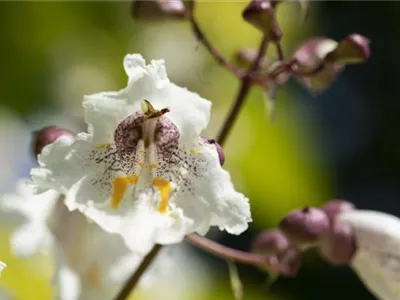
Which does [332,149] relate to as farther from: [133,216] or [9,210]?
[133,216]

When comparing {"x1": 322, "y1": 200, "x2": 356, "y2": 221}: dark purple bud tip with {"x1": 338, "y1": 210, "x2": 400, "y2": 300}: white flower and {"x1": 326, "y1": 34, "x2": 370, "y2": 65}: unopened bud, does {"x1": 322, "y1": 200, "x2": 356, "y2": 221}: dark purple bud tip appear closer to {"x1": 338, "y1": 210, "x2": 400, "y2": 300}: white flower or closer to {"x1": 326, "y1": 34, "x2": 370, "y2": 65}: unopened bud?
{"x1": 338, "y1": 210, "x2": 400, "y2": 300}: white flower

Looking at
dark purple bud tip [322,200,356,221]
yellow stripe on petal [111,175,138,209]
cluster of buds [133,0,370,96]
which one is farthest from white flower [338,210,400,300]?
yellow stripe on petal [111,175,138,209]

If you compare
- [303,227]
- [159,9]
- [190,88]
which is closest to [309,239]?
[303,227]

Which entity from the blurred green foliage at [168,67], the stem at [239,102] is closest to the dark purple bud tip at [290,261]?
the stem at [239,102]

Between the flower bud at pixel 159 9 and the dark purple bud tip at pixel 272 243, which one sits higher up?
the flower bud at pixel 159 9

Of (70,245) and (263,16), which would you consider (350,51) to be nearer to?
(263,16)

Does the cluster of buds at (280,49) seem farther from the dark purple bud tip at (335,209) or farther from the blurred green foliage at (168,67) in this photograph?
the blurred green foliage at (168,67)

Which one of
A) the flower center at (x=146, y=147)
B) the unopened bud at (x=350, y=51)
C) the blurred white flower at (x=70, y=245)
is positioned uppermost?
the unopened bud at (x=350, y=51)

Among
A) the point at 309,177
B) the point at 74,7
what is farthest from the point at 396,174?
the point at 74,7
